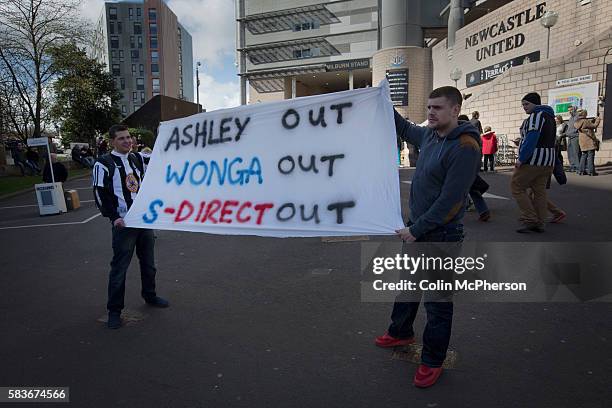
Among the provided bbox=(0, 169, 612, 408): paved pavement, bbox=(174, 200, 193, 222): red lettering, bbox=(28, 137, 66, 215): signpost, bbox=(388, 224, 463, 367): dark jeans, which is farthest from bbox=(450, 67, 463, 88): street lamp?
bbox=(388, 224, 463, 367): dark jeans

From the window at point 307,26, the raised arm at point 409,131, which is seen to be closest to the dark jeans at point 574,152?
Answer: the raised arm at point 409,131

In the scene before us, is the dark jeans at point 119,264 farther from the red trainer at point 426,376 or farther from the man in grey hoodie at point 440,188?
the red trainer at point 426,376

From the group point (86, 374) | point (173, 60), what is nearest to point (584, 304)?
point (86, 374)

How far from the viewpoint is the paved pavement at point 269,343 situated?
2811 mm

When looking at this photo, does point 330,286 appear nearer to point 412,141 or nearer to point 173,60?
point 412,141

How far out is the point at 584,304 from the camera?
407 cm

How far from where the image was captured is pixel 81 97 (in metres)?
33.7

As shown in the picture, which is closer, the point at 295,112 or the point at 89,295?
the point at 295,112

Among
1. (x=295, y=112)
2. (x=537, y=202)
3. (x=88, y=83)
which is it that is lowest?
(x=537, y=202)

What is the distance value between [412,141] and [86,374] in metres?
2.89

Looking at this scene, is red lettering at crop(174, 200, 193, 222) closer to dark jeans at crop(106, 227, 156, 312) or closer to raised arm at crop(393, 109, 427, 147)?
dark jeans at crop(106, 227, 156, 312)

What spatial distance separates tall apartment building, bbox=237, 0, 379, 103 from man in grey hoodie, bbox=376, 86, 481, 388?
4591 centimetres

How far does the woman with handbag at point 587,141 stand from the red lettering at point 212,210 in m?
13.0

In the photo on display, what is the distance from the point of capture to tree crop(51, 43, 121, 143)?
29109mm
